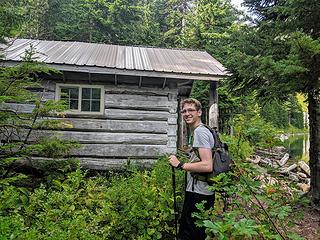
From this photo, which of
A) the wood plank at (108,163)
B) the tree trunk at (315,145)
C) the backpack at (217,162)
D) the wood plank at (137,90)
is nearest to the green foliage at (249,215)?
the backpack at (217,162)

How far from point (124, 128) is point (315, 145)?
15.9ft

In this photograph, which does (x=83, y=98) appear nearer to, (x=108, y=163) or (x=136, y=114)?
(x=136, y=114)

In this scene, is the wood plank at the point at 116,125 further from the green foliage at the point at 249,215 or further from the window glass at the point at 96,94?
the green foliage at the point at 249,215

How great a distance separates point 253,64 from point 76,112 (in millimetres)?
5040

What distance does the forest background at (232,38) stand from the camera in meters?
4.68

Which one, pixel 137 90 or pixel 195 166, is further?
pixel 137 90

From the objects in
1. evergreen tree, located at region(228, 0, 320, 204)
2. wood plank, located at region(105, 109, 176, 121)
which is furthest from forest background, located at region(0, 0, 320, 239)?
wood plank, located at region(105, 109, 176, 121)

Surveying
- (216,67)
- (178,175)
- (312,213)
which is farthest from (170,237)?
(216,67)

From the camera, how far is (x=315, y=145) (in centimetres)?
592

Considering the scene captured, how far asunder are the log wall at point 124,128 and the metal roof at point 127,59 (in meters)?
0.76

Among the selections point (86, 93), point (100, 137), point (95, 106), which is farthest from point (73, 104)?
point (100, 137)

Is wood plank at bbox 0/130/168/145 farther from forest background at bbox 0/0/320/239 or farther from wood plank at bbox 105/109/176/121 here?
forest background at bbox 0/0/320/239

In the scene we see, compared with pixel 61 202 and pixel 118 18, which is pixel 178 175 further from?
pixel 118 18

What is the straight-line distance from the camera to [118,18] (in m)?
25.9
